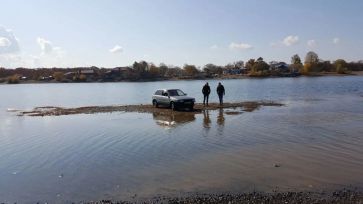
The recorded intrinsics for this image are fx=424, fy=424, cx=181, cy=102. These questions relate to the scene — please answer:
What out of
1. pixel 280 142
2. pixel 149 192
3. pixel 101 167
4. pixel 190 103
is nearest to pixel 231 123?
pixel 280 142

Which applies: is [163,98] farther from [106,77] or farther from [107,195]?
[106,77]

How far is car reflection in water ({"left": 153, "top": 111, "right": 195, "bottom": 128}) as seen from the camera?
23.1m

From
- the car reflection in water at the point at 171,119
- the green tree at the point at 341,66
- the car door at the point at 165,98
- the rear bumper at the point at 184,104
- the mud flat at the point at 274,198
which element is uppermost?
the green tree at the point at 341,66

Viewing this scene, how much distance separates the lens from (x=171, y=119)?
25.4 metres

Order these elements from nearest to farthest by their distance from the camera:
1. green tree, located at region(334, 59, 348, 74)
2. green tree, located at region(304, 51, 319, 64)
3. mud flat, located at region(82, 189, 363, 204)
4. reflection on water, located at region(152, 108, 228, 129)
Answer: mud flat, located at region(82, 189, 363, 204) → reflection on water, located at region(152, 108, 228, 129) → green tree, located at region(334, 59, 348, 74) → green tree, located at region(304, 51, 319, 64)

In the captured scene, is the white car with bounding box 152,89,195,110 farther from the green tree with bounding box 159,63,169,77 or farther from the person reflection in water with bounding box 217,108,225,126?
the green tree with bounding box 159,63,169,77

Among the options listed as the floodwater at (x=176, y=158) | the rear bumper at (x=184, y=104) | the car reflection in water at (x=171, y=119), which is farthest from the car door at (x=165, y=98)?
the floodwater at (x=176, y=158)

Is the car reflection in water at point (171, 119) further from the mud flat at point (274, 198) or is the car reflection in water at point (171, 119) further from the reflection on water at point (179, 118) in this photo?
the mud flat at point (274, 198)

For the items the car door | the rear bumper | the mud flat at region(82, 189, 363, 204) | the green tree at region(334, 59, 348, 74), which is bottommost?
the mud flat at region(82, 189, 363, 204)

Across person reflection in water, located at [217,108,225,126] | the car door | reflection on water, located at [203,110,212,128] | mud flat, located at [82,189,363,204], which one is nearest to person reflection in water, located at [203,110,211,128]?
reflection on water, located at [203,110,212,128]

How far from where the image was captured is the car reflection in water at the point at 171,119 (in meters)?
23.1

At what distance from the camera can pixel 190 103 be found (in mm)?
30469

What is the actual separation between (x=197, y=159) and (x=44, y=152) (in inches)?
238

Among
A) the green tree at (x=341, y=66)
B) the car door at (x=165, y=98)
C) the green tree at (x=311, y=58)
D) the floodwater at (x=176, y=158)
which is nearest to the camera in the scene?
the floodwater at (x=176, y=158)
